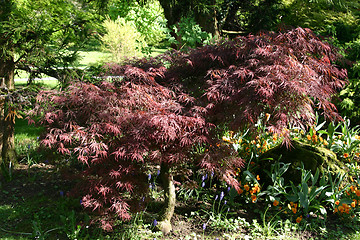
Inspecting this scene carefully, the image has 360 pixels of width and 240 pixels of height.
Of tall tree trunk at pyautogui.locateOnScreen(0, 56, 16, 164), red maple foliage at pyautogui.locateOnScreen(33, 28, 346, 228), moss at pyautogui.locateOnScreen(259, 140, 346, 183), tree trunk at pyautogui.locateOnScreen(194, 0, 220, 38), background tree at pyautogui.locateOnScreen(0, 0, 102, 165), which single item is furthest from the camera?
tree trunk at pyautogui.locateOnScreen(194, 0, 220, 38)

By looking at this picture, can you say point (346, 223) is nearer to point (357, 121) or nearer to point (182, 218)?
point (182, 218)

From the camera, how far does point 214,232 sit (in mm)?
3252

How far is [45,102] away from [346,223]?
10.9 ft

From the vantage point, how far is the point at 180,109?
9.36 feet

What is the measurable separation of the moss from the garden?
0.05 ft

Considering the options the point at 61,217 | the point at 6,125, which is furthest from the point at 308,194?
the point at 6,125

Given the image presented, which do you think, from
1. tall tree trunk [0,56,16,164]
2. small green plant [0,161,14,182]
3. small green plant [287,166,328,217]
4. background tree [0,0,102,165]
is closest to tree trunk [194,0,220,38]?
background tree [0,0,102,165]

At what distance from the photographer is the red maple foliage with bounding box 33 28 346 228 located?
2.70 metres

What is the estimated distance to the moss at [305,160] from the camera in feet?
12.4

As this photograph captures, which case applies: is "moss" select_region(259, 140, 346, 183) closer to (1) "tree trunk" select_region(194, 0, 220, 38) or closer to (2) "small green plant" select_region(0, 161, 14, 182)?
(2) "small green plant" select_region(0, 161, 14, 182)

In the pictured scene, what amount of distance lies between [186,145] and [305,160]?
67.9 inches

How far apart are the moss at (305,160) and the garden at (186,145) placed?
0.05 ft

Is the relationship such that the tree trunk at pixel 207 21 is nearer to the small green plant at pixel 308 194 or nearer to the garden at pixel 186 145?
the garden at pixel 186 145

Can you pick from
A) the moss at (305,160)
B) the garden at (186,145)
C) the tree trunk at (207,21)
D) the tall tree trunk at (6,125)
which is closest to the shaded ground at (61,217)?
the garden at (186,145)
